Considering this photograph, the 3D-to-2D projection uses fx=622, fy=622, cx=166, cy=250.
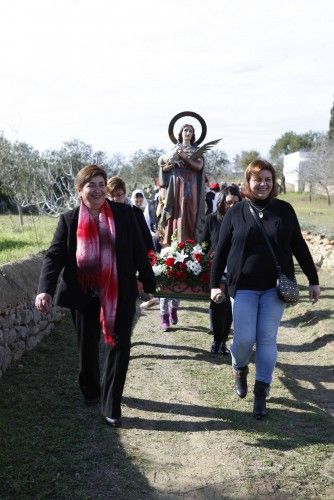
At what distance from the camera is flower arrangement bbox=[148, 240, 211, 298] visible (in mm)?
6469

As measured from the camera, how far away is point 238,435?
4453 millimetres

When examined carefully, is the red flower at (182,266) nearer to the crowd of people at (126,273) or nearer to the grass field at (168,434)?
the grass field at (168,434)

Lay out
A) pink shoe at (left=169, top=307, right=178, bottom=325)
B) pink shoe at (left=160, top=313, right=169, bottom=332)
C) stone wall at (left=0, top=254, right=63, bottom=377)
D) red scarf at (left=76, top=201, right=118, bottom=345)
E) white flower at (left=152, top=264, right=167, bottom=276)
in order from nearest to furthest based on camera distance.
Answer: red scarf at (left=76, top=201, right=118, bottom=345), stone wall at (left=0, top=254, right=63, bottom=377), white flower at (left=152, top=264, right=167, bottom=276), pink shoe at (left=160, top=313, right=169, bottom=332), pink shoe at (left=169, top=307, right=178, bottom=325)

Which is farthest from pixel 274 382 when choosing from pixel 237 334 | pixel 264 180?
pixel 264 180

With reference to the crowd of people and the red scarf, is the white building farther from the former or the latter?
the red scarf

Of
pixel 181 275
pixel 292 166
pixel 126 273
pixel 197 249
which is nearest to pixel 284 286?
pixel 126 273

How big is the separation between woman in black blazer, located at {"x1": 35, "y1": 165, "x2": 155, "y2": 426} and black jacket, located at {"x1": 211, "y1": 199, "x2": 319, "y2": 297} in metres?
0.70

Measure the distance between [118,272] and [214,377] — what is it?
1915 mm

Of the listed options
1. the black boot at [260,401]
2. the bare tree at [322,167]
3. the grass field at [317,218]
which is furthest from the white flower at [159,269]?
the bare tree at [322,167]

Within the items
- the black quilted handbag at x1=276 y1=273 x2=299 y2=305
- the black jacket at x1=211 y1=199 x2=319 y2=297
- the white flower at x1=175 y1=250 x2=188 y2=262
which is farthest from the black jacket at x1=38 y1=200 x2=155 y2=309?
the white flower at x1=175 y1=250 x2=188 y2=262

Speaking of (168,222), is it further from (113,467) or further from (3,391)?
(113,467)

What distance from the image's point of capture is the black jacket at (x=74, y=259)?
459 cm

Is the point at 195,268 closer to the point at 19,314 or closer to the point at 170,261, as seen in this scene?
the point at 170,261

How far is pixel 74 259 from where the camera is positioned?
15.4ft
